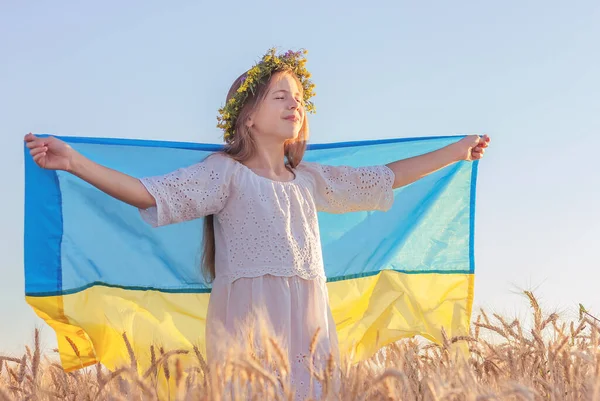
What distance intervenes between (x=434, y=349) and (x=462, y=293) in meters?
0.57

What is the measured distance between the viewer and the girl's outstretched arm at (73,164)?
2.73 metres

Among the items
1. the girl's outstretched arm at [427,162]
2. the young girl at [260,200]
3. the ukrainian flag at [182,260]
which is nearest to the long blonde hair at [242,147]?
the young girl at [260,200]

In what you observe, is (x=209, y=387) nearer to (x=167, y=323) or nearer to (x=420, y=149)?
(x=167, y=323)

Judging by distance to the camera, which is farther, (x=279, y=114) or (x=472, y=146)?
(x=472, y=146)

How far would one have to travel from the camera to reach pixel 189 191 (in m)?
3.04

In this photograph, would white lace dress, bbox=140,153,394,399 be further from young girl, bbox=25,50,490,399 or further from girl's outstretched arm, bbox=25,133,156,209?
girl's outstretched arm, bbox=25,133,156,209

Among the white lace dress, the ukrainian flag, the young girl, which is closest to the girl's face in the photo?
the young girl

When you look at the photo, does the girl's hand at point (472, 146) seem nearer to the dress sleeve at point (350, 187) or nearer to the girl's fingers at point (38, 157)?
the dress sleeve at point (350, 187)

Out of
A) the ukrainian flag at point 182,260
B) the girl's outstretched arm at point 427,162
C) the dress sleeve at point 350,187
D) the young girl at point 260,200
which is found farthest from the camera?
the girl's outstretched arm at point 427,162

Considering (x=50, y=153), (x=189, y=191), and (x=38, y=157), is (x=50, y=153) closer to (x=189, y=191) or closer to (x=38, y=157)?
(x=38, y=157)

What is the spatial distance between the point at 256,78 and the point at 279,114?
211mm

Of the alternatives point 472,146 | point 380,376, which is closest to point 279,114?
point 472,146

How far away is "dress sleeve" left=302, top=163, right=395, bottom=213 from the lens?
3438 millimetres

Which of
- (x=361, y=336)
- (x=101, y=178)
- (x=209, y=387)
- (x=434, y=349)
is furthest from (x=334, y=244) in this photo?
(x=209, y=387)
